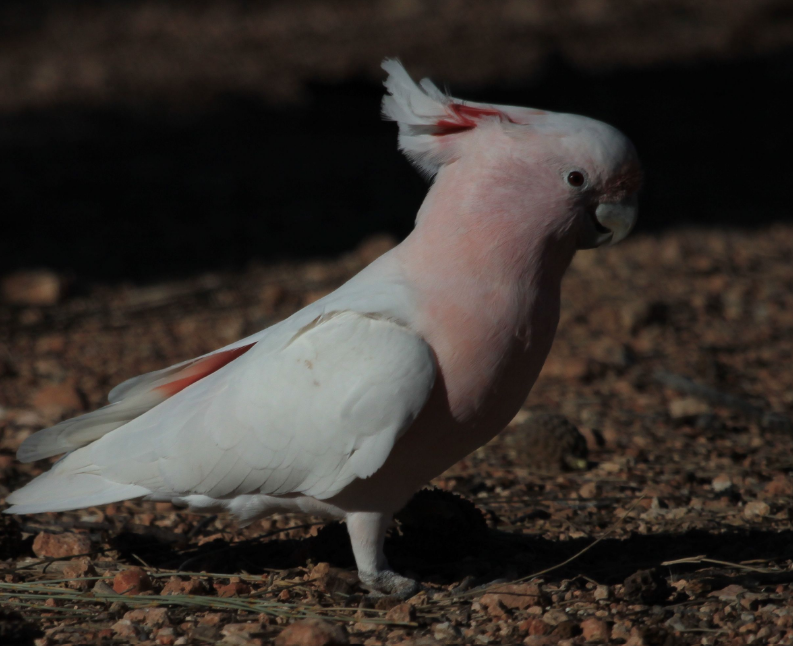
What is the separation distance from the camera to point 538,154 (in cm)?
271

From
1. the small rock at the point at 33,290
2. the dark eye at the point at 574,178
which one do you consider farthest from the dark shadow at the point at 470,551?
the small rock at the point at 33,290

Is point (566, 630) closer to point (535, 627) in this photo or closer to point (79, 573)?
point (535, 627)

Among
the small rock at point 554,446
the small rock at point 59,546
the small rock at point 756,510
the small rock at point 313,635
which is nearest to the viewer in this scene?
the small rock at point 313,635

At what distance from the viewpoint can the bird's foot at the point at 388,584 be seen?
2.91 metres

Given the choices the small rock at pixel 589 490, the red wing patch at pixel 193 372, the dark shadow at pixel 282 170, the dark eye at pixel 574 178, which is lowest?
the small rock at pixel 589 490

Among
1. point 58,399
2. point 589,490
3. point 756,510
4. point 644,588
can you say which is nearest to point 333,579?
point 644,588

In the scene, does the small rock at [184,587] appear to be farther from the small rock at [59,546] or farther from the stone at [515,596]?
the stone at [515,596]

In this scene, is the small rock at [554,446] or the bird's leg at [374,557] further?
the small rock at [554,446]

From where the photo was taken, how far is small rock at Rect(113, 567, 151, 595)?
115 inches

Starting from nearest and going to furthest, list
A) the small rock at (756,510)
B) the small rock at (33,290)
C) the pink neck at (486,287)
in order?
the pink neck at (486,287)
the small rock at (756,510)
the small rock at (33,290)

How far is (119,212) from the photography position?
7.71m

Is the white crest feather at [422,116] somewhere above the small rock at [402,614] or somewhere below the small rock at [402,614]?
above

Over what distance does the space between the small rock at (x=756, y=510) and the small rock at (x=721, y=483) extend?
0.20m

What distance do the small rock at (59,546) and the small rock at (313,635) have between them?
1.06 meters
